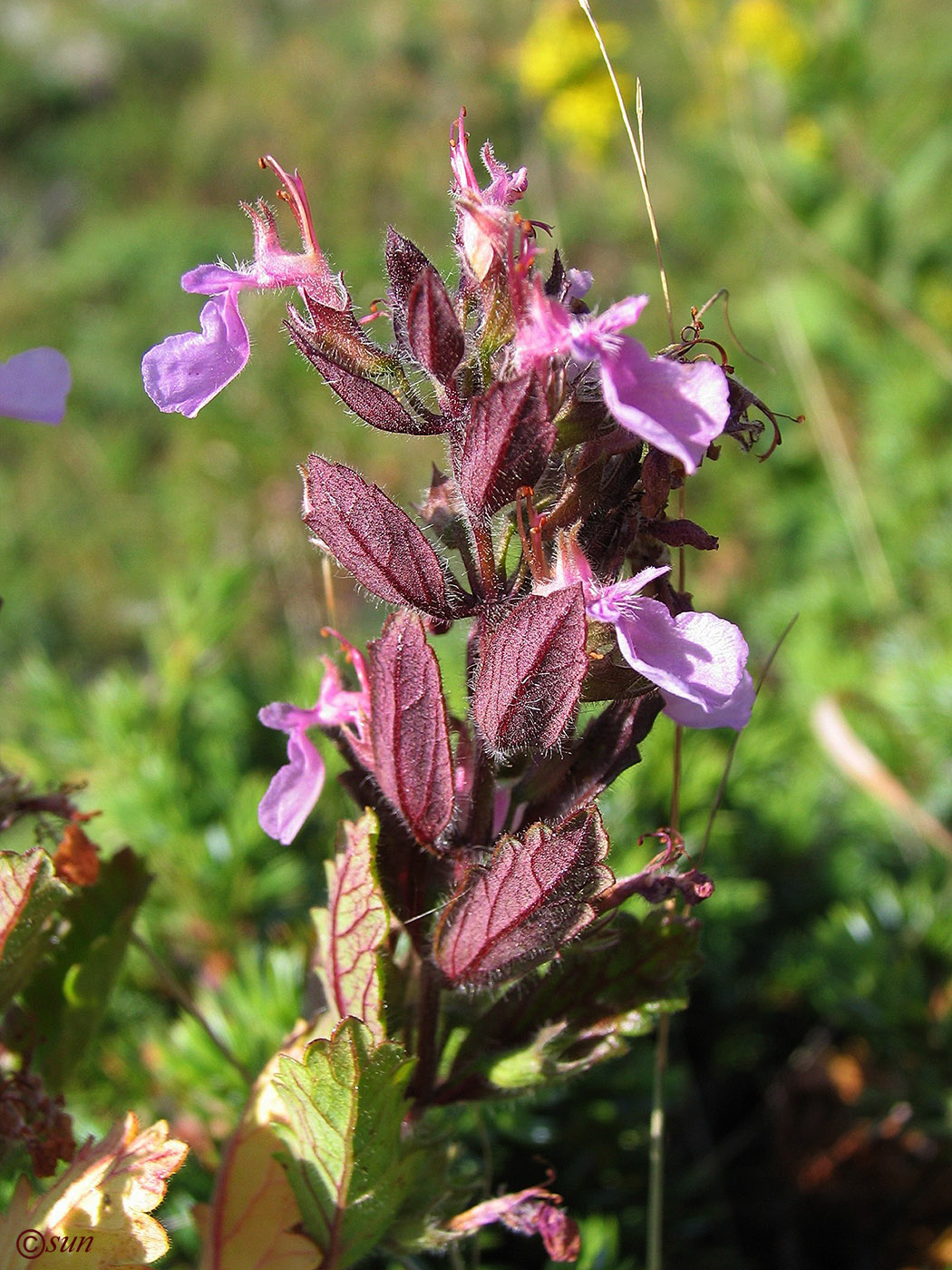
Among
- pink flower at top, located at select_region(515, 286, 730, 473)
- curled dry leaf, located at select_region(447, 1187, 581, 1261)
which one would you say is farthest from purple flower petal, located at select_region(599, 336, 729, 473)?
curled dry leaf, located at select_region(447, 1187, 581, 1261)

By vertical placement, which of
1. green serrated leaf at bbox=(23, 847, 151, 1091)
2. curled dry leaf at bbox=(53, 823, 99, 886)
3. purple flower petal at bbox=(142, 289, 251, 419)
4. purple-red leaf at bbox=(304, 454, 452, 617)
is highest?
purple flower petal at bbox=(142, 289, 251, 419)

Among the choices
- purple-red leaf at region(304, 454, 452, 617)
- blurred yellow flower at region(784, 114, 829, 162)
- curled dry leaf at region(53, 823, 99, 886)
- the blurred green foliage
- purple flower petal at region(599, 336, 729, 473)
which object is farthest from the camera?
blurred yellow flower at region(784, 114, 829, 162)

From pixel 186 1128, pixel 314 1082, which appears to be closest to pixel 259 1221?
pixel 314 1082

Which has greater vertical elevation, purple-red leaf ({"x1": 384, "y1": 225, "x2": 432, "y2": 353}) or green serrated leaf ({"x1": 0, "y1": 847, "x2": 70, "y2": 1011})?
purple-red leaf ({"x1": 384, "y1": 225, "x2": 432, "y2": 353})

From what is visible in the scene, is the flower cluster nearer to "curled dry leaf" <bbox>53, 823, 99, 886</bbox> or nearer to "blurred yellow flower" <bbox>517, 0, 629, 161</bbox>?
"curled dry leaf" <bbox>53, 823, 99, 886</bbox>

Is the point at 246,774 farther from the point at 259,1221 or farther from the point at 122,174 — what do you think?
the point at 122,174

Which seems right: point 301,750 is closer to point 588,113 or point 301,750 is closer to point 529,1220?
point 529,1220

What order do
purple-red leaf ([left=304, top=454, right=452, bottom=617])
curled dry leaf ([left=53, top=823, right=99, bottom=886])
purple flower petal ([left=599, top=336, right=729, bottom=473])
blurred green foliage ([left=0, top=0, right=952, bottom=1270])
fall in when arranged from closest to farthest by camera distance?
purple flower petal ([left=599, top=336, right=729, bottom=473]) < purple-red leaf ([left=304, top=454, right=452, bottom=617]) < curled dry leaf ([left=53, top=823, right=99, bottom=886]) < blurred green foliage ([left=0, top=0, right=952, bottom=1270])
